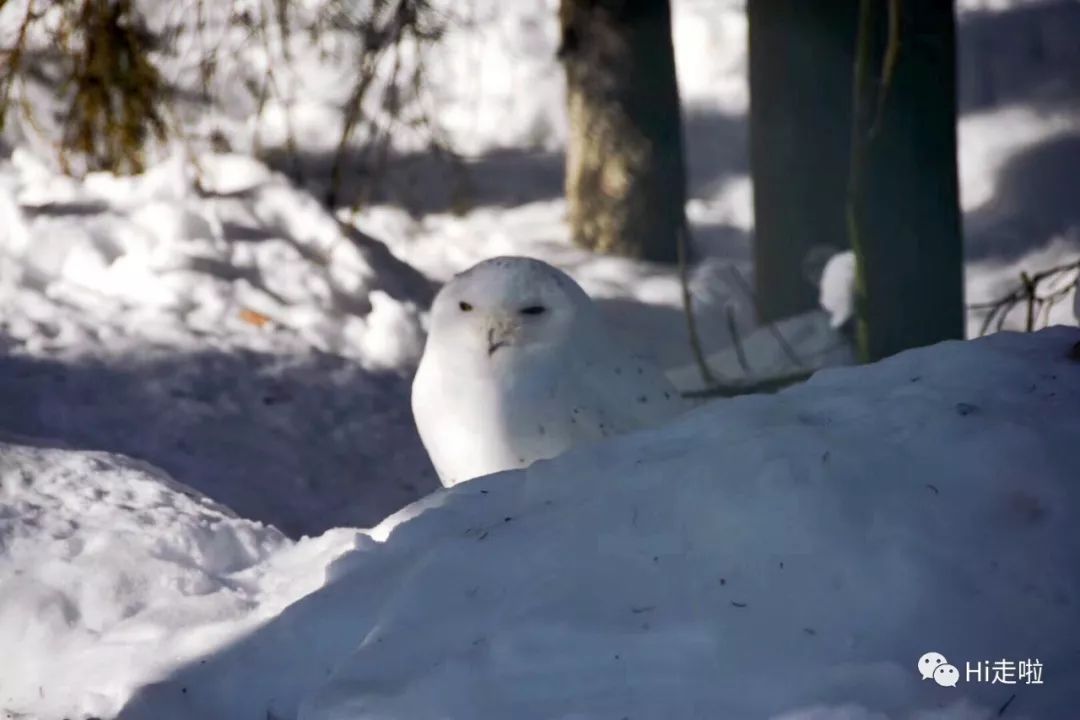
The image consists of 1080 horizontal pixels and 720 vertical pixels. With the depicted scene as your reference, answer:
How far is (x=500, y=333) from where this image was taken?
3.76 meters

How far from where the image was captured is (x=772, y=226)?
245 inches

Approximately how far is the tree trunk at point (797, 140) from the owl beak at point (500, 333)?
266cm

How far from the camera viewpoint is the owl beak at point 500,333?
3.76 m

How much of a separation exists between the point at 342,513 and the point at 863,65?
2.39 m

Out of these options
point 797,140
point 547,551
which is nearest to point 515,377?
point 547,551

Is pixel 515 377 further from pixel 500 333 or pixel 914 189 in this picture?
pixel 914 189

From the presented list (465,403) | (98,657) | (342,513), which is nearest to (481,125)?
(342,513)

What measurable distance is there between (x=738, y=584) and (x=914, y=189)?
3.09 m

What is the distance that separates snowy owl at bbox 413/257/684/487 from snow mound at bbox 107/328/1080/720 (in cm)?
116

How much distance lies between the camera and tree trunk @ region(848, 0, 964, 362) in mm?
4688

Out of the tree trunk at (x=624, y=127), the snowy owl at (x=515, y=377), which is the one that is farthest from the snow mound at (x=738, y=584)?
the tree trunk at (x=624, y=127)

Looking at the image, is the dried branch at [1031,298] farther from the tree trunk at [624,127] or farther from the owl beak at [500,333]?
the tree trunk at [624,127]

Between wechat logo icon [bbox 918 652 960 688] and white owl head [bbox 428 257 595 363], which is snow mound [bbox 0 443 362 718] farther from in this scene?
wechat logo icon [bbox 918 652 960 688]

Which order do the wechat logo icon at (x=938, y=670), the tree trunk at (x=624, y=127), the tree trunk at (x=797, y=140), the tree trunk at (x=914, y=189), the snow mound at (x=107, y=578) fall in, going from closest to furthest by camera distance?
→ the wechat logo icon at (x=938, y=670) → the snow mound at (x=107, y=578) → the tree trunk at (x=914, y=189) → the tree trunk at (x=797, y=140) → the tree trunk at (x=624, y=127)
